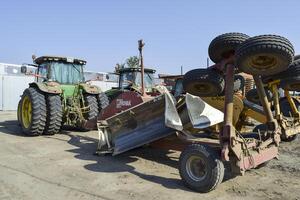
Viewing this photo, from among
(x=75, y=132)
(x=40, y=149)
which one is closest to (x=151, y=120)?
(x=40, y=149)

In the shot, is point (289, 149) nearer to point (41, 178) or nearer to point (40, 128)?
point (41, 178)

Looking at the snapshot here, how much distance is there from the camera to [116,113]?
8164 millimetres

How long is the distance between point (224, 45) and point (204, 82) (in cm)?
71

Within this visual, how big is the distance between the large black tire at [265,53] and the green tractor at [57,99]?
16.8 ft

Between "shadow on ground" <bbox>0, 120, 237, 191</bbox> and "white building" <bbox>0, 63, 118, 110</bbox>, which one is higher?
"white building" <bbox>0, 63, 118, 110</bbox>

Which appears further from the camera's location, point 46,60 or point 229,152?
point 46,60

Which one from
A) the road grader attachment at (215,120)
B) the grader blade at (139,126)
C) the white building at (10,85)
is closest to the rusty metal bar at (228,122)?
the road grader attachment at (215,120)

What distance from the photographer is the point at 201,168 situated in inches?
220

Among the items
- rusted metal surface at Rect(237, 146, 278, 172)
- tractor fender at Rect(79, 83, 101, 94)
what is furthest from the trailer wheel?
tractor fender at Rect(79, 83, 101, 94)

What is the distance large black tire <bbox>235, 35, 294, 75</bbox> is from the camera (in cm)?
496

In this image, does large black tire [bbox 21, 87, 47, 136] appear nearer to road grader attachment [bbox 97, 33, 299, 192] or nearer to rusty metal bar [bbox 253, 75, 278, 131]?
road grader attachment [bbox 97, 33, 299, 192]

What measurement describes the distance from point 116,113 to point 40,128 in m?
2.70

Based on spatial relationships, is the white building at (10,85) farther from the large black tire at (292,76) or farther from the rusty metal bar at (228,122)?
the rusty metal bar at (228,122)

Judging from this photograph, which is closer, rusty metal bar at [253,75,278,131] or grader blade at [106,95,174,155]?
rusty metal bar at [253,75,278,131]
